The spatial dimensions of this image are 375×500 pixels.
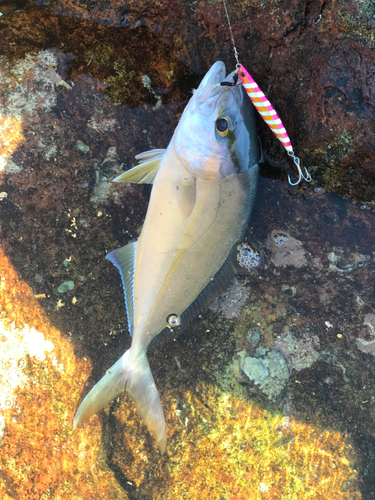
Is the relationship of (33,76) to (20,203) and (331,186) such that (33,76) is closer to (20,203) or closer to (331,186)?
(20,203)

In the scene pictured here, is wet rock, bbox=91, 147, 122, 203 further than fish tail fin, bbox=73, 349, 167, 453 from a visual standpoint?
Yes

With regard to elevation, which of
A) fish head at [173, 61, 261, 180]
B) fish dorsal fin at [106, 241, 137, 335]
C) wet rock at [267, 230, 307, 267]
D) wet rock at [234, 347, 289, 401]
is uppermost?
fish head at [173, 61, 261, 180]

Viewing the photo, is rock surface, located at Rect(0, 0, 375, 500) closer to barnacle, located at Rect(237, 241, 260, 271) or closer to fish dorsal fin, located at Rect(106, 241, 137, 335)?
barnacle, located at Rect(237, 241, 260, 271)

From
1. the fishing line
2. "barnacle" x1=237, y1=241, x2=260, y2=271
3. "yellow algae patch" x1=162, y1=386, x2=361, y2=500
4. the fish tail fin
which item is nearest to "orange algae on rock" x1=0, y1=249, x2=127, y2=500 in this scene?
the fish tail fin

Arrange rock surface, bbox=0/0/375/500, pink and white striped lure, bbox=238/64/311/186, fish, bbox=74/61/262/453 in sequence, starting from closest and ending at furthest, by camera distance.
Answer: pink and white striped lure, bbox=238/64/311/186, fish, bbox=74/61/262/453, rock surface, bbox=0/0/375/500

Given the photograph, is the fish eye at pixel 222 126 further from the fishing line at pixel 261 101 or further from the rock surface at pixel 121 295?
the rock surface at pixel 121 295

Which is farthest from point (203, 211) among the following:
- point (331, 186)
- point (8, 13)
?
point (8, 13)

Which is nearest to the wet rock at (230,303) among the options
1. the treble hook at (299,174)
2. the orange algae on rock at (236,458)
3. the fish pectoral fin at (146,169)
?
the orange algae on rock at (236,458)
